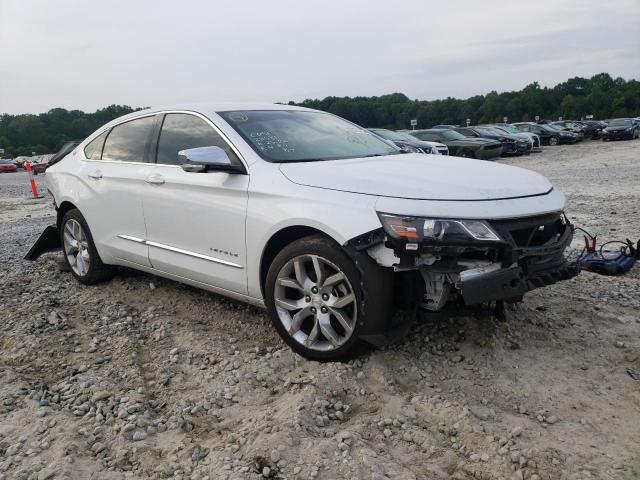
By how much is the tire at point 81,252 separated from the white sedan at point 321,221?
57cm

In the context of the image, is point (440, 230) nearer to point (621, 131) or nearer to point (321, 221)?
point (321, 221)

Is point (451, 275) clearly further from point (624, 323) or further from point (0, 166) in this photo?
point (0, 166)

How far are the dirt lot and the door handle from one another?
1059mm

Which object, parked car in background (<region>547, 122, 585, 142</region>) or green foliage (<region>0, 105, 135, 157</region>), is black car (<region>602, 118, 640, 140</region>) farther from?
green foliage (<region>0, 105, 135, 157</region>)

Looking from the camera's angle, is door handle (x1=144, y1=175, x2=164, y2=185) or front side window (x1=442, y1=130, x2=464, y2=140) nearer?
door handle (x1=144, y1=175, x2=164, y2=185)

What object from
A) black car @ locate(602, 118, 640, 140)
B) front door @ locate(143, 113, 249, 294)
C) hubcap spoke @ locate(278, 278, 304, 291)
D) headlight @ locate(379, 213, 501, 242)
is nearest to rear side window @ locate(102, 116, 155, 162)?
front door @ locate(143, 113, 249, 294)

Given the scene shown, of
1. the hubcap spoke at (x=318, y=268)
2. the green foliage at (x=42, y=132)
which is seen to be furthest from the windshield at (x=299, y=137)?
the green foliage at (x=42, y=132)

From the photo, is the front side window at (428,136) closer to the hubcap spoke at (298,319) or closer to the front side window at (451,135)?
the front side window at (451,135)

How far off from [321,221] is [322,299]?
47 centimetres

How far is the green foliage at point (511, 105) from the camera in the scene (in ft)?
265

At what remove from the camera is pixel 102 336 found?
4.29 metres

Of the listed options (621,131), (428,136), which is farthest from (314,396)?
(621,131)

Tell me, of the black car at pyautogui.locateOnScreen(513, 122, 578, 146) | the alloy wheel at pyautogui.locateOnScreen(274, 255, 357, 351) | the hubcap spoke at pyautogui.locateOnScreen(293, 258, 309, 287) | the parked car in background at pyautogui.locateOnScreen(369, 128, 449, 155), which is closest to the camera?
the alloy wheel at pyautogui.locateOnScreen(274, 255, 357, 351)

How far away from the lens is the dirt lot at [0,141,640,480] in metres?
2.62
